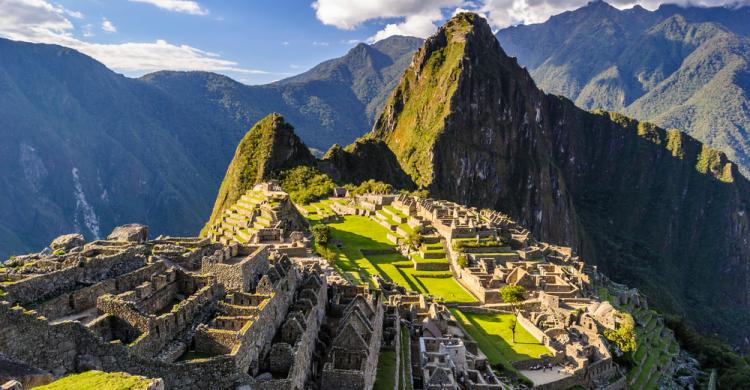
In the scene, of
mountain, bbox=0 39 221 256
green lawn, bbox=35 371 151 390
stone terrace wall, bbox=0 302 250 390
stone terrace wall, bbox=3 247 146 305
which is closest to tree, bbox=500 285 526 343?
stone terrace wall, bbox=3 247 146 305

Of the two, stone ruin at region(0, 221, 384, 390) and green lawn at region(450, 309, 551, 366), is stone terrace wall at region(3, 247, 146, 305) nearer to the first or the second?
stone ruin at region(0, 221, 384, 390)

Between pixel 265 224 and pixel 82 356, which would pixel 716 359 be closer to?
pixel 265 224

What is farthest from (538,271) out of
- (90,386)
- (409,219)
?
(90,386)

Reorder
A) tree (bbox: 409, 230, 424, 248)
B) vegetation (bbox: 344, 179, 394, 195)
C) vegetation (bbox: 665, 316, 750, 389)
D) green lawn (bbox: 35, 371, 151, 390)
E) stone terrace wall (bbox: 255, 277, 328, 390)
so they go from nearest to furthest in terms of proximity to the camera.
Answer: green lawn (bbox: 35, 371, 151, 390), stone terrace wall (bbox: 255, 277, 328, 390), vegetation (bbox: 665, 316, 750, 389), tree (bbox: 409, 230, 424, 248), vegetation (bbox: 344, 179, 394, 195)

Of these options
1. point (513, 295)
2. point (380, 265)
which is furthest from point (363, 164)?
point (513, 295)

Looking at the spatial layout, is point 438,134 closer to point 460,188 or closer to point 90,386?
point 460,188

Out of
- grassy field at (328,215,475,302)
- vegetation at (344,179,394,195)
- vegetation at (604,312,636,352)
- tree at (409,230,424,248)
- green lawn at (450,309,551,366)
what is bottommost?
vegetation at (604,312,636,352)
